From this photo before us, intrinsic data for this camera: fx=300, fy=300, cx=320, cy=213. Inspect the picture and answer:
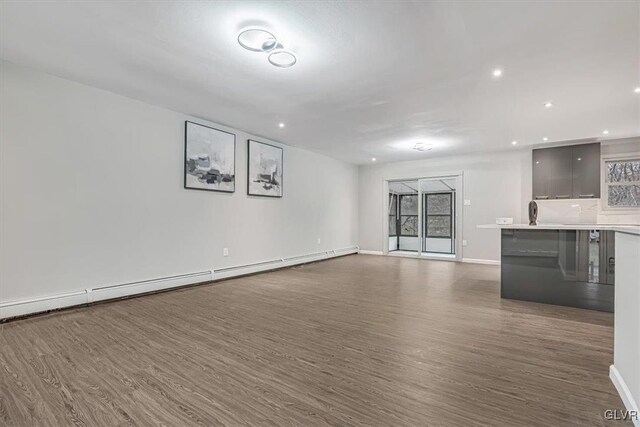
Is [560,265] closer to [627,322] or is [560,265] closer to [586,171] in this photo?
[627,322]

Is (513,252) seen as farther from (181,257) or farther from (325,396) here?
(181,257)

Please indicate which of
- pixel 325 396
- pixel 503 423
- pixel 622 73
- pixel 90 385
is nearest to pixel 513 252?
pixel 622 73

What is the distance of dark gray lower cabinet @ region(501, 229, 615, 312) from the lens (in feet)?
11.0

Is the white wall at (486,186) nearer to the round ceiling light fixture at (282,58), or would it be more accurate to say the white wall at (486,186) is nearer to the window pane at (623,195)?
the window pane at (623,195)

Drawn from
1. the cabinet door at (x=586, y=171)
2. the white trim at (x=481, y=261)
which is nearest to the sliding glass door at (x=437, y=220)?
the white trim at (x=481, y=261)

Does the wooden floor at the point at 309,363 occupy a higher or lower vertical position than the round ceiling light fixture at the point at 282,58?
lower

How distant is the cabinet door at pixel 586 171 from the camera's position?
18.4 ft

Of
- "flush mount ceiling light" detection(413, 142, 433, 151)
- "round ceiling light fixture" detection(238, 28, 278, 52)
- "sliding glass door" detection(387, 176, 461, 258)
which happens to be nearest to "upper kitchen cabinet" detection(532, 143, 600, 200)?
"sliding glass door" detection(387, 176, 461, 258)

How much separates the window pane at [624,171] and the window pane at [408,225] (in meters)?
4.27

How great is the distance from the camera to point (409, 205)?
9.09m

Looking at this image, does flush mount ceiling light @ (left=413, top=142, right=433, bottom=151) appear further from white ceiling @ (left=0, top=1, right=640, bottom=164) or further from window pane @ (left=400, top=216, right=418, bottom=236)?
window pane @ (left=400, top=216, right=418, bottom=236)

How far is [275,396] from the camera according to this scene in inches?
67.3

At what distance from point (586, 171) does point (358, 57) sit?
5567 millimetres

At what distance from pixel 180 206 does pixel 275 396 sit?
3.40 m
